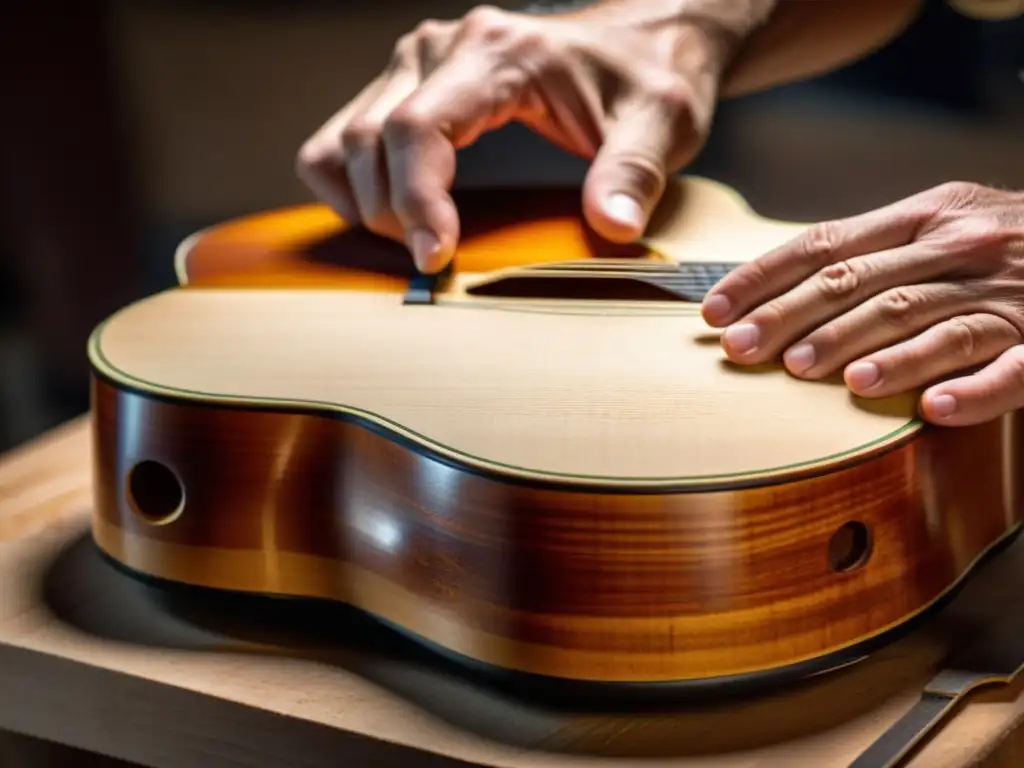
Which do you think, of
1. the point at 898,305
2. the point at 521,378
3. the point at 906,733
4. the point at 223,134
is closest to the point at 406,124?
the point at 521,378

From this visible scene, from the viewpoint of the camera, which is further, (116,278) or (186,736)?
(116,278)

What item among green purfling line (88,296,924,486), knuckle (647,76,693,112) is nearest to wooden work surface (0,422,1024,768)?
green purfling line (88,296,924,486)

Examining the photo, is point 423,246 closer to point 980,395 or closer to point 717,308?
point 717,308

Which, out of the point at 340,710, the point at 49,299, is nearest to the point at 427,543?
the point at 340,710

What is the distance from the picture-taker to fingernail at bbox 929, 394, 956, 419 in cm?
77

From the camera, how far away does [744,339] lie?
819mm

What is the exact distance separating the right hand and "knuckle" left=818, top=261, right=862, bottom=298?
221 millimetres

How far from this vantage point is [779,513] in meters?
0.71

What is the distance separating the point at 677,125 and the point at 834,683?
1.78 ft

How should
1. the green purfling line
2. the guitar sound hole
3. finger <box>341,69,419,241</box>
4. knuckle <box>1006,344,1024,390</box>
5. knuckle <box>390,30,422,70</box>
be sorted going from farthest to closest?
knuckle <box>390,30,422,70</box>
finger <box>341,69,419,241</box>
the guitar sound hole
knuckle <box>1006,344,1024,390</box>
the green purfling line

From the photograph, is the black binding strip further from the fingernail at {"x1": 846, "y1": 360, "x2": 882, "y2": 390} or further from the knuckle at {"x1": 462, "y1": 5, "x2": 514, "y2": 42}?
the knuckle at {"x1": 462, "y1": 5, "x2": 514, "y2": 42}

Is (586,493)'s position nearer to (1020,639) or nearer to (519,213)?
(1020,639)

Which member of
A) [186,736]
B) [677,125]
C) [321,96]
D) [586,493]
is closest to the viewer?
[586,493]

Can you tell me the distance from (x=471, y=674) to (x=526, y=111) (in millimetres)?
574
